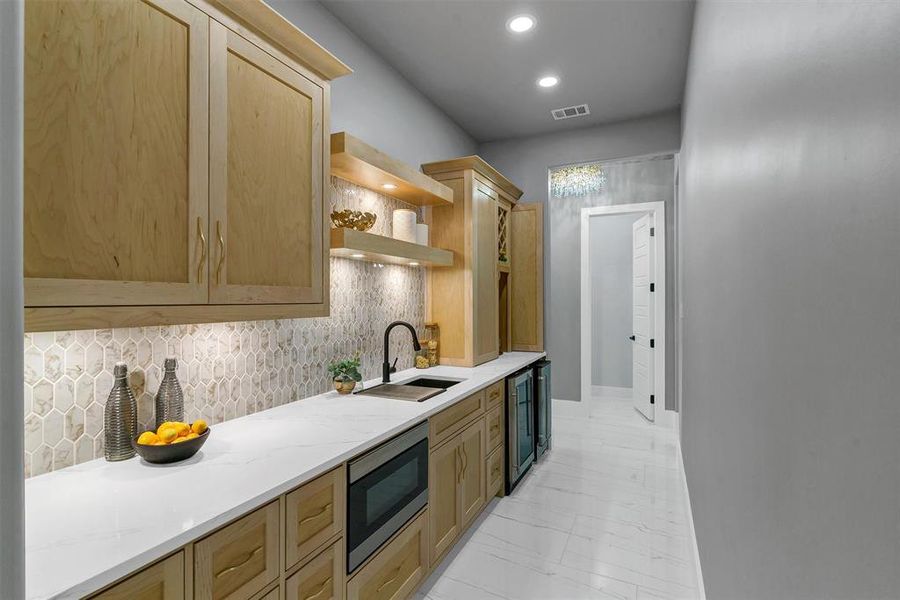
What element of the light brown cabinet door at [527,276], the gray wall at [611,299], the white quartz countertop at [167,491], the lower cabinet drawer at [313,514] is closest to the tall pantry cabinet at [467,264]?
the light brown cabinet door at [527,276]

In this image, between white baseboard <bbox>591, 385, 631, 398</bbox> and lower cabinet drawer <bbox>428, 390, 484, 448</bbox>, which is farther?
white baseboard <bbox>591, 385, 631, 398</bbox>

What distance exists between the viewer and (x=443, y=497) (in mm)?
2238

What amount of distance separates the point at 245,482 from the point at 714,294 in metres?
1.70

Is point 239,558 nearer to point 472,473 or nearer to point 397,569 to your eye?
point 397,569

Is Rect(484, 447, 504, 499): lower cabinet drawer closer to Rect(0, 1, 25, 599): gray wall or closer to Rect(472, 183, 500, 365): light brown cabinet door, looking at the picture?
Rect(472, 183, 500, 365): light brown cabinet door

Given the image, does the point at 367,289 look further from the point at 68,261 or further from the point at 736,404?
the point at 736,404

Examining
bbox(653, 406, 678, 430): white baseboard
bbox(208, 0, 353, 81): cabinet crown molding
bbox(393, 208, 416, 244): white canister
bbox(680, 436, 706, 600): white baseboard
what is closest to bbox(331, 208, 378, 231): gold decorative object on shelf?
bbox(393, 208, 416, 244): white canister

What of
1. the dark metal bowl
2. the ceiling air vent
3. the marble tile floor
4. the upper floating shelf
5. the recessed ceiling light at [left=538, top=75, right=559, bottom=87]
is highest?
the recessed ceiling light at [left=538, top=75, right=559, bottom=87]

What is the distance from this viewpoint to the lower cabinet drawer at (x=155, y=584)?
2.88 ft

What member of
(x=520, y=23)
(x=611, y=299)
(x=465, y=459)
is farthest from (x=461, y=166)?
(x=611, y=299)

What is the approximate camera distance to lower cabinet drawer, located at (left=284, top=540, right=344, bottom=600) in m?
1.29

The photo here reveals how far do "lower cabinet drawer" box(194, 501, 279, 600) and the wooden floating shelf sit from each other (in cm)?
122

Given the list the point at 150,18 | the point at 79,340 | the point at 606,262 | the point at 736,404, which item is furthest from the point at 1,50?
the point at 606,262

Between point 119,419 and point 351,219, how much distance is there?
138cm
